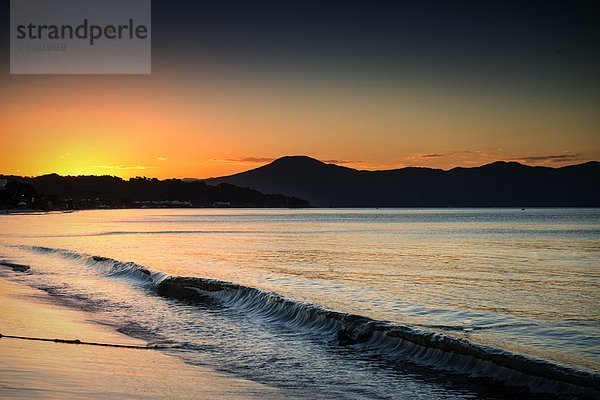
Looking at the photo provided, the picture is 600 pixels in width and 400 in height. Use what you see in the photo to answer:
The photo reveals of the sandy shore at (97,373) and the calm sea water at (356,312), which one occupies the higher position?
the sandy shore at (97,373)

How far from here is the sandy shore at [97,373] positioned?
10617mm

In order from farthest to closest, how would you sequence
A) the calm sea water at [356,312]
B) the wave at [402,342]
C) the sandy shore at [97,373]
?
the calm sea water at [356,312] < the wave at [402,342] < the sandy shore at [97,373]

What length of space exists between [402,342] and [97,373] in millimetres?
7334

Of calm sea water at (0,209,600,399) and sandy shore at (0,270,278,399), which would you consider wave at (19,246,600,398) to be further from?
sandy shore at (0,270,278,399)

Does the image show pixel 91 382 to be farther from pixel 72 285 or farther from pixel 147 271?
pixel 147 271

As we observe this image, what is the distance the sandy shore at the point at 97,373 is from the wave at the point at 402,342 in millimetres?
4562

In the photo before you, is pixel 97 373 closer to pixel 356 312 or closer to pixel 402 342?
pixel 402 342

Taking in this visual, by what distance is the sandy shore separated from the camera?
10.6 meters

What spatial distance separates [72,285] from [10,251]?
2417 cm

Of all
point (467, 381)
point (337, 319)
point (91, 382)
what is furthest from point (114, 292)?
point (467, 381)

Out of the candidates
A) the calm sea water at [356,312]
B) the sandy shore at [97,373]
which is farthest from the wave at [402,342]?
the sandy shore at [97,373]

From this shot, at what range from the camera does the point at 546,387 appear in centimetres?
1165

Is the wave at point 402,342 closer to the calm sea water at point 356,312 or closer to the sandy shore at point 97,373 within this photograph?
the calm sea water at point 356,312

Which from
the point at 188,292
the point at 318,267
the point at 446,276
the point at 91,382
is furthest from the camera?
the point at 318,267
